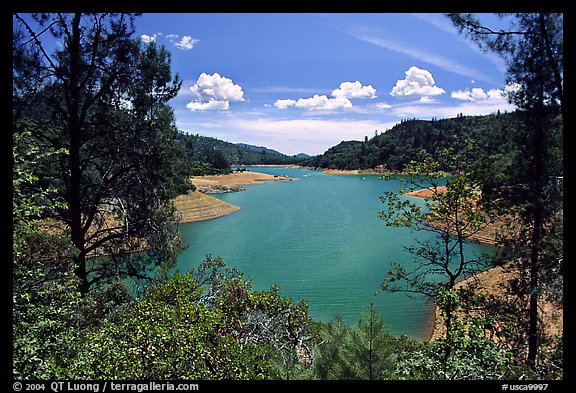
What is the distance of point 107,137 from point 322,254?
12.3 m

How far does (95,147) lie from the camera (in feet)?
15.1

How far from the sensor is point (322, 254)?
1564cm

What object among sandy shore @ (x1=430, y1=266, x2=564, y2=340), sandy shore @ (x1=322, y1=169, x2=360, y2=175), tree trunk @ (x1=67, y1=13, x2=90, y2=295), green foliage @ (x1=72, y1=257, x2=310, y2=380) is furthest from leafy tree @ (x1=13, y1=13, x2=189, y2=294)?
sandy shore @ (x1=322, y1=169, x2=360, y2=175)

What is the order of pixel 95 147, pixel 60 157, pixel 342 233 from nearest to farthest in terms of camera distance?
1. pixel 60 157
2. pixel 95 147
3. pixel 342 233

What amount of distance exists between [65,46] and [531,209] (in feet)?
20.4

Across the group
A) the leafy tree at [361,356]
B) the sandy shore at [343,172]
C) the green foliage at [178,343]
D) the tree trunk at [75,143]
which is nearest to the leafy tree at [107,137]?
the tree trunk at [75,143]

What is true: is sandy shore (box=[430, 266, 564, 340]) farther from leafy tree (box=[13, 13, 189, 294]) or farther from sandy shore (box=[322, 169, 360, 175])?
sandy shore (box=[322, 169, 360, 175])

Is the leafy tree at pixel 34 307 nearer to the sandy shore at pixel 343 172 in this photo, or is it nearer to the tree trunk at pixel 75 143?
the tree trunk at pixel 75 143

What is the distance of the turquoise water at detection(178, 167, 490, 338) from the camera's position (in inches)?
383
